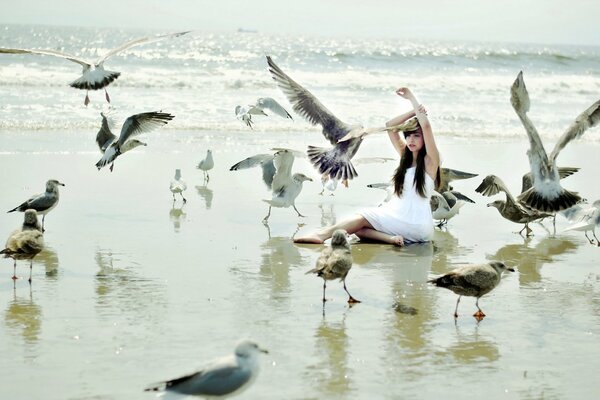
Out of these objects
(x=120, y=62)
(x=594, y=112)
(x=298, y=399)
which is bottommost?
(x=298, y=399)

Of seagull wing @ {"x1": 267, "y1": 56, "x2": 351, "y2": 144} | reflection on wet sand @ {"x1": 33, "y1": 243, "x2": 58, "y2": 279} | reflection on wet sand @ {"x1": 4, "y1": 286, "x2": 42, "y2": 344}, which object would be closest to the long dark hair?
seagull wing @ {"x1": 267, "y1": 56, "x2": 351, "y2": 144}

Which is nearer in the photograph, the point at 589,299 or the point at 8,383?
the point at 8,383

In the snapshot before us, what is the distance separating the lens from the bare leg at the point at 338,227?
809 centimetres

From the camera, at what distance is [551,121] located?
834 inches

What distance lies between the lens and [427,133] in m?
7.89

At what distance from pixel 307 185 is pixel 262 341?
632cm

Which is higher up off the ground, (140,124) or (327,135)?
(140,124)

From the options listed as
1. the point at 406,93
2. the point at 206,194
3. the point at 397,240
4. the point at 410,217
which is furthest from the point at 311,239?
the point at 206,194

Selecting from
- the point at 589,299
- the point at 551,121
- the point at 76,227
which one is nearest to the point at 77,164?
the point at 76,227

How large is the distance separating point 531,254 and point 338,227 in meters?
1.56

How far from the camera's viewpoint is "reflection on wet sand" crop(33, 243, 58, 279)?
676 cm

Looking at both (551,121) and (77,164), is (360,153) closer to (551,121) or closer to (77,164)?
(77,164)

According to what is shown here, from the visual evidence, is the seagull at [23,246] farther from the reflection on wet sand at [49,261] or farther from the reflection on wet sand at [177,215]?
the reflection on wet sand at [177,215]

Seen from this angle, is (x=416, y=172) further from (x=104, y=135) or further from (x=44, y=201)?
(x=104, y=135)
